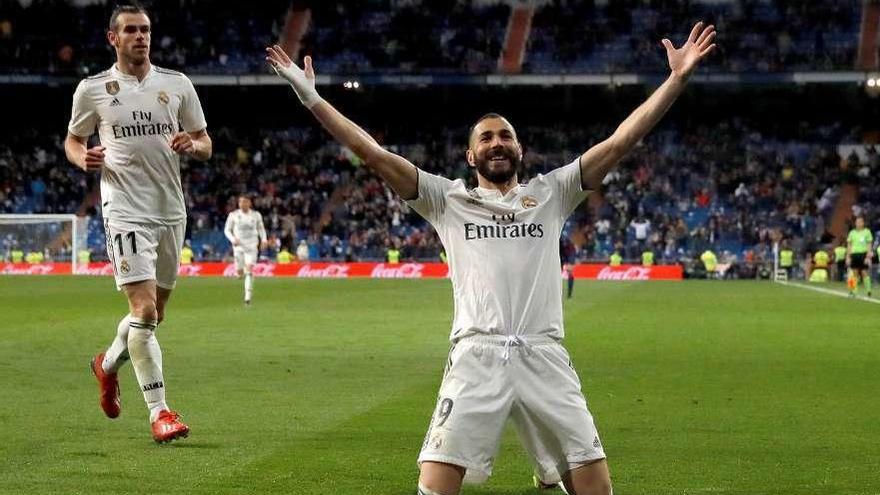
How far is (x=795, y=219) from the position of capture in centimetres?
4909

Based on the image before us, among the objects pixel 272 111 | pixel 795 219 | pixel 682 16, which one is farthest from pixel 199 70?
pixel 795 219

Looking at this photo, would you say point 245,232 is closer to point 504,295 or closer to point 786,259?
point 504,295

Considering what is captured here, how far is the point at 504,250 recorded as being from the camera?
5.84 metres

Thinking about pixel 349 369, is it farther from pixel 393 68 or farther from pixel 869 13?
pixel 869 13

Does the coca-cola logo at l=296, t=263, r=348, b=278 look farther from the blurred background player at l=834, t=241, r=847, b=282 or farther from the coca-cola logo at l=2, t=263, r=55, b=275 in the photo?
the blurred background player at l=834, t=241, r=847, b=282

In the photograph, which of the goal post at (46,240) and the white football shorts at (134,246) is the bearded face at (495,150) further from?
the goal post at (46,240)

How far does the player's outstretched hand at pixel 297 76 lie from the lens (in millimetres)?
6020

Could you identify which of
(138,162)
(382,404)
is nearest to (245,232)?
(382,404)

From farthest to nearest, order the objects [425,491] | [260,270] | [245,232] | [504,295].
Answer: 1. [260,270]
2. [245,232]
3. [504,295]
4. [425,491]

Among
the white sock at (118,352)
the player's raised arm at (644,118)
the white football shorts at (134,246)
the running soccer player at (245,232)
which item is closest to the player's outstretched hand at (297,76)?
the player's raised arm at (644,118)

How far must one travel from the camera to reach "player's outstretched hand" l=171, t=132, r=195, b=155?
336 inches

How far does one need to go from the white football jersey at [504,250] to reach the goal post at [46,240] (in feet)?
143

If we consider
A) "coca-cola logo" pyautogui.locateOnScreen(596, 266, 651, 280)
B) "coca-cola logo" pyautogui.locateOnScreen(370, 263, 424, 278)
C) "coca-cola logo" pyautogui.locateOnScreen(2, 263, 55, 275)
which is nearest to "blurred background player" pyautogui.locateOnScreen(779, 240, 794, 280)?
"coca-cola logo" pyautogui.locateOnScreen(596, 266, 651, 280)

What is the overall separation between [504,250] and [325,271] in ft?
142
